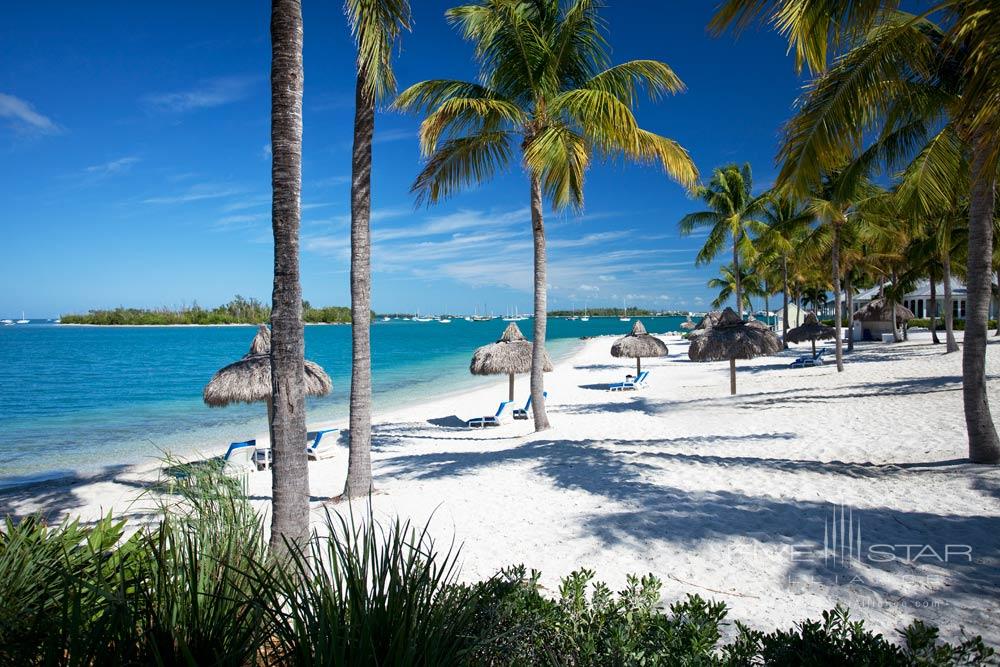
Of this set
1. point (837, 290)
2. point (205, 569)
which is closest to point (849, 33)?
point (205, 569)

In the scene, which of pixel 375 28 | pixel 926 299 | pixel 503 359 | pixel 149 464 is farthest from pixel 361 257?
pixel 926 299

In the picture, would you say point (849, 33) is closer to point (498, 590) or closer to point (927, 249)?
point (498, 590)

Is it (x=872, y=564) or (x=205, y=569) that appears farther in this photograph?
(x=872, y=564)

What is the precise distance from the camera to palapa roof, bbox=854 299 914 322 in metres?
27.5

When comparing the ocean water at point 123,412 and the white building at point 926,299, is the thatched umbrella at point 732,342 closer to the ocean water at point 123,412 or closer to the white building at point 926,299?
the ocean water at point 123,412

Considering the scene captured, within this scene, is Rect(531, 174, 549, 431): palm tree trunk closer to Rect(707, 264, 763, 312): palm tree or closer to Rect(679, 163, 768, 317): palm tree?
Rect(679, 163, 768, 317): palm tree

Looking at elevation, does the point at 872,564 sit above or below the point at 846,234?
below

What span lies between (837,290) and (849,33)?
14.6m

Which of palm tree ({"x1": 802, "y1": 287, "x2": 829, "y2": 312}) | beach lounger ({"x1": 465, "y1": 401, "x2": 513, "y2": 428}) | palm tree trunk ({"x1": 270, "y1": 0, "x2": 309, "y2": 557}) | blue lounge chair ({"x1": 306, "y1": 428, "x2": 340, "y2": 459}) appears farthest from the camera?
palm tree ({"x1": 802, "y1": 287, "x2": 829, "y2": 312})

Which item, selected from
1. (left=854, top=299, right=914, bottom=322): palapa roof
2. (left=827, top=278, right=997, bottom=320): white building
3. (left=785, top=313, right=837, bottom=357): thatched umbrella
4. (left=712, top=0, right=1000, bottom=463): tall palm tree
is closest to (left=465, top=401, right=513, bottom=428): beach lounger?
(left=712, top=0, right=1000, bottom=463): tall palm tree

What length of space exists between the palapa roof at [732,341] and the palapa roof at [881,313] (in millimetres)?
17225

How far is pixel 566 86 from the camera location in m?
9.33

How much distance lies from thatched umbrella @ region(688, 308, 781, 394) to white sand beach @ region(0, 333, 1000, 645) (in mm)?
3876

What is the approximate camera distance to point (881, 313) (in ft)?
97.2
